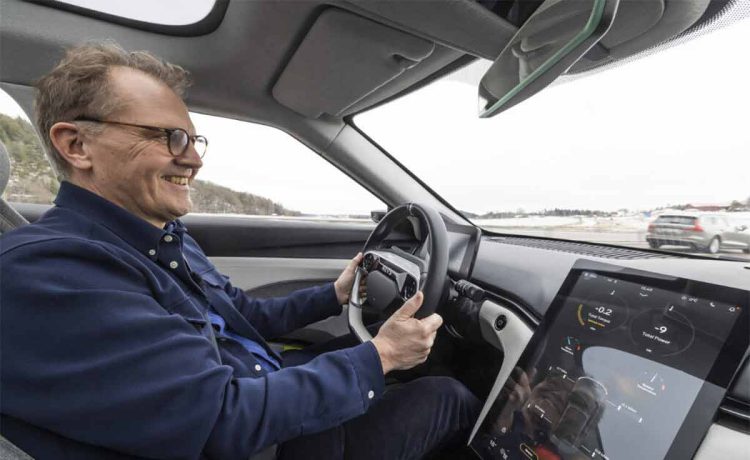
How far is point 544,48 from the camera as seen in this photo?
3.47 ft

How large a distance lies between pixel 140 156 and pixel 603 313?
1239 millimetres

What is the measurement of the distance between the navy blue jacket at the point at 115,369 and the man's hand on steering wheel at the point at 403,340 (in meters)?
0.13

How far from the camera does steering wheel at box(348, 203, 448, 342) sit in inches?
51.2

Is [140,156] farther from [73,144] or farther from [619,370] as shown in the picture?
[619,370]

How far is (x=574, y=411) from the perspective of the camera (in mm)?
1034

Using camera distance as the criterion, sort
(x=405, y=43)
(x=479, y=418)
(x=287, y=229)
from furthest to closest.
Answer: (x=287, y=229) → (x=405, y=43) → (x=479, y=418)

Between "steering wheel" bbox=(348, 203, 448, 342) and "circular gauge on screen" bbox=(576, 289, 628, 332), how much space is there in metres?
0.39

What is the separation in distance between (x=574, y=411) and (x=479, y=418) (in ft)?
0.99

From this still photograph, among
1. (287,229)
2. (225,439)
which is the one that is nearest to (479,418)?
(225,439)

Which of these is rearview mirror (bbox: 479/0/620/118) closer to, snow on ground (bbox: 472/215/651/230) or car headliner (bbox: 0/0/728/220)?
car headliner (bbox: 0/0/728/220)

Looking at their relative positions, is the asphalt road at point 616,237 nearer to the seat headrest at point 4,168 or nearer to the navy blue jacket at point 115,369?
the navy blue jacket at point 115,369

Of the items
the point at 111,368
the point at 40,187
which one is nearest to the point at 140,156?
the point at 111,368

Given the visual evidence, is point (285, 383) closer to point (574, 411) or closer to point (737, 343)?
point (574, 411)

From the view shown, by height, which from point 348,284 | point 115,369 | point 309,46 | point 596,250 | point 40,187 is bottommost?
point 40,187
